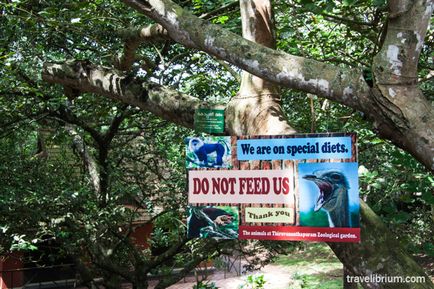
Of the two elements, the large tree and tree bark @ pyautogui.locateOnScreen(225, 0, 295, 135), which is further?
tree bark @ pyautogui.locateOnScreen(225, 0, 295, 135)

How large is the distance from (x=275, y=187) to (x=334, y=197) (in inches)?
13.5

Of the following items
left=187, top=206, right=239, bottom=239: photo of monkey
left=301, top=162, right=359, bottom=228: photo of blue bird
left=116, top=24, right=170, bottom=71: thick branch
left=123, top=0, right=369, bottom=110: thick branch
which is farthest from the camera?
left=116, top=24, right=170, bottom=71: thick branch

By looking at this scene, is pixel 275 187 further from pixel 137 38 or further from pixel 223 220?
pixel 137 38

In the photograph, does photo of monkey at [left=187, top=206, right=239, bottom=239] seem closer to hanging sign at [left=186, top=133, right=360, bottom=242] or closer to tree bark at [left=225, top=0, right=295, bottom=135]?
hanging sign at [left=186, top=133, right=360, bottom=242]

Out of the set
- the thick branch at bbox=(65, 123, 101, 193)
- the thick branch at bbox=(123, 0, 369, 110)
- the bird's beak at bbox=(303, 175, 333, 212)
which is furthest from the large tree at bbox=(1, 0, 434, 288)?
the thick branch at bbox=(65, 123, 101, 193)

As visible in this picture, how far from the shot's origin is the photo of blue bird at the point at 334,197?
2389mm

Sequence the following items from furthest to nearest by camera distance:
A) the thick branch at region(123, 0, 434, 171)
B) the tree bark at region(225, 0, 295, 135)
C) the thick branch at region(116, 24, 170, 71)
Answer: the thick branch at region(116, 24, 170, 71) < the tree bark at region(225, 0, 295, 135) < the thick branch at region(123, 0, 434, 171)

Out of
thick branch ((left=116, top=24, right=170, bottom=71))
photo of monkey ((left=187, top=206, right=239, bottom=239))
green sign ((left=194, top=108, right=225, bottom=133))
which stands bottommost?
photo of monkey ((left=187, top=206, right=239, bottom=239))

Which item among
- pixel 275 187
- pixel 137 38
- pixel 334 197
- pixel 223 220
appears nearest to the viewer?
pixel 334 197

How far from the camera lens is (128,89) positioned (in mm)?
3596

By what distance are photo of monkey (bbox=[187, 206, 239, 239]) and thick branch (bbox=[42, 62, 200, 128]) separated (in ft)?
2.84

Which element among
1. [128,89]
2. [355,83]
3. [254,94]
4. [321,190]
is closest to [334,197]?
[321,190]

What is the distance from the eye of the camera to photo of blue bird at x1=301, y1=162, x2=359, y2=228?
2.39 m

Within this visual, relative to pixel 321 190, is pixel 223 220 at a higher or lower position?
lower
